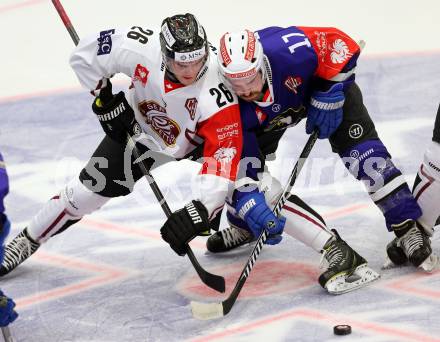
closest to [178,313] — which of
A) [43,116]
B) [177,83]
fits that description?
[177,83]

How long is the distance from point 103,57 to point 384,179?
1299 millimetres

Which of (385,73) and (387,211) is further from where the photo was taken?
(385,73)

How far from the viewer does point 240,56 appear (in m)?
4.36

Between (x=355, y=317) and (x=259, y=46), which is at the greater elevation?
(x=259, y=46)

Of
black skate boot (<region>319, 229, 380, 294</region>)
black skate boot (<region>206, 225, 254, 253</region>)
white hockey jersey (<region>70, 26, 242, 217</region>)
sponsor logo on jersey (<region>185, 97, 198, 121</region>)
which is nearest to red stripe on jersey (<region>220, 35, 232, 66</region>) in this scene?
white hockey jersey (<region>70, 26, 242, 217</region>)

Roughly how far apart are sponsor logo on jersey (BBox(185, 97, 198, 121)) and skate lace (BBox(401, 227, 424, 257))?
1.07m

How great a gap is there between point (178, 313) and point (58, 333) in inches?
19.5

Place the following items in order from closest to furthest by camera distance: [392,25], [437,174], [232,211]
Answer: [437,174] → [232,211] → [392,25]

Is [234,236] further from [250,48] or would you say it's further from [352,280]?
[250,48]

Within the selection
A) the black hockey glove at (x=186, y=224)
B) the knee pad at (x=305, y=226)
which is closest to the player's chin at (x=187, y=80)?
the black hockey glove at (x=186, y=224)

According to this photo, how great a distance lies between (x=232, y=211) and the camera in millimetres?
5055

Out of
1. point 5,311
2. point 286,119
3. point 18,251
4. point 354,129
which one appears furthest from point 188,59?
point 18,251

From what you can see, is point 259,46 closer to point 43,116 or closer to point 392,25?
point 43,116

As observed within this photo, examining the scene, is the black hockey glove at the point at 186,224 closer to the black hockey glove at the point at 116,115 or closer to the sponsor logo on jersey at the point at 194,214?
the sponsor logo on jersey at the point at 194,214
